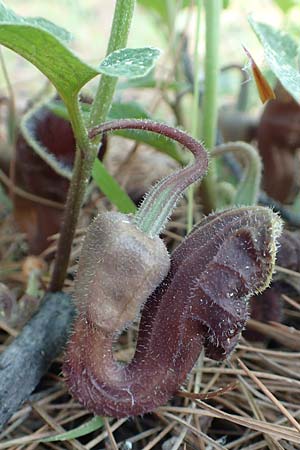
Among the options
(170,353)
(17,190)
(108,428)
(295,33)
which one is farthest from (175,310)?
(295,33)

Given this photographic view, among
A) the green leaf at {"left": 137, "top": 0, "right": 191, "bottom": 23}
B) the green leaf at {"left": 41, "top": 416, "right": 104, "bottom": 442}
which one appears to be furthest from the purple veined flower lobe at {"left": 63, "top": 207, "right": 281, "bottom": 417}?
the green leaf at {"left": 137, "top": 0, "right": 191, "bottom": 23}

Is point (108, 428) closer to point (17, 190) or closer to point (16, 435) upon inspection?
point (16, 435)

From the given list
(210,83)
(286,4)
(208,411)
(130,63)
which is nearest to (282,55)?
(210,83)

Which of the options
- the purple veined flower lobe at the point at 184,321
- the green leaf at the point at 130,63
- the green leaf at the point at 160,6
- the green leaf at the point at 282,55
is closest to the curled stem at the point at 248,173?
the green leaf at the point at 282,55

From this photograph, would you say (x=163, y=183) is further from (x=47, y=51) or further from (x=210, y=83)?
(x=210, y=83)

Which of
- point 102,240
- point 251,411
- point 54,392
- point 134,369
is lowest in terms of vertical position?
point 251,411

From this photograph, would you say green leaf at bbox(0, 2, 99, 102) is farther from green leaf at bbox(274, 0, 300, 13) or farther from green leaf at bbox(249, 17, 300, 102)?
green leaf at bbox(274, 0, 300, 13)
